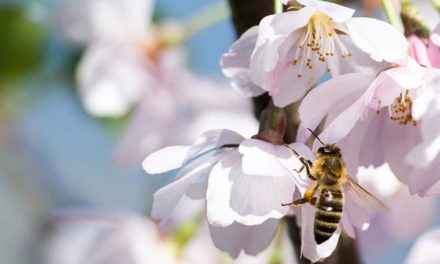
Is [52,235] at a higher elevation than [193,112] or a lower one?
lower

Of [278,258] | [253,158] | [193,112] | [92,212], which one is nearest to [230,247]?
[253,158]

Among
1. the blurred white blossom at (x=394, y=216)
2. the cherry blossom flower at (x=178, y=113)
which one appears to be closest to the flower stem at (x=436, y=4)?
the blurred white blossom at (x=394, y=216)

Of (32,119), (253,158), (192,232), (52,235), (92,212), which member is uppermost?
(253,158)

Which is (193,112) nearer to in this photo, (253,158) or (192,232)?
(192,232)

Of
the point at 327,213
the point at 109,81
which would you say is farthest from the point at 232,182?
the point at 109,81

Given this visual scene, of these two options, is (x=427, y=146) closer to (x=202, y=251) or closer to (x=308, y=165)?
(x=308, y=165)

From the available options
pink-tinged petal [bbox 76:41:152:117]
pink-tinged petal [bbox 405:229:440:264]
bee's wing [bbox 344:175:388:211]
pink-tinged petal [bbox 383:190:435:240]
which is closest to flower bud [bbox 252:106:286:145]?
bee's wing [bbox 344:175:388:211]
